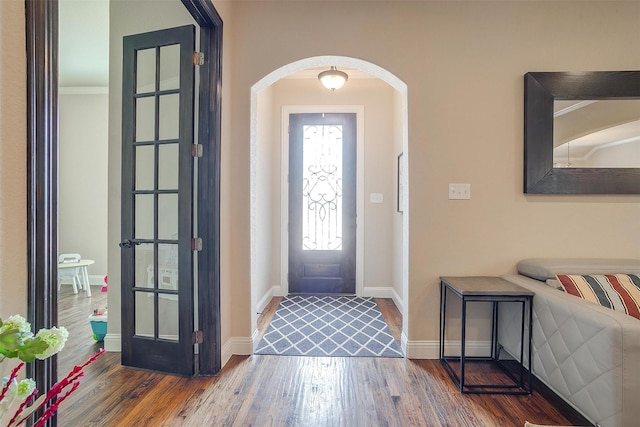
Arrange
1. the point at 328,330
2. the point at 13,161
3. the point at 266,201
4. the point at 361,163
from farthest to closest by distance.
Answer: the point at 361,163 < the point at 266,201 < the point at 328,330 < the point at 13,161

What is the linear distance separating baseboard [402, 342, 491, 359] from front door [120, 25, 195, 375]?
159cm

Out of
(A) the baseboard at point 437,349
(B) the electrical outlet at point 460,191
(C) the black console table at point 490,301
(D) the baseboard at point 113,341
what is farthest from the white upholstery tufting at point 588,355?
(D) the baseboard at point 113,341

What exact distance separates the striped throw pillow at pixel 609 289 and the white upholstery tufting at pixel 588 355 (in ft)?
0.40

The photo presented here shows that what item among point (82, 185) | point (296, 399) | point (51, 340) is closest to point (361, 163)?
point (296, 399)

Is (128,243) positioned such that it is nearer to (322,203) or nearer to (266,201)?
(266,201)

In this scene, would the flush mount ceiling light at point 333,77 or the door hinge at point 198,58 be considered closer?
the door hinge at point 198,58

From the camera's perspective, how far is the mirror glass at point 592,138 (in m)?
2.28

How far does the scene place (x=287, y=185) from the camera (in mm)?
3977

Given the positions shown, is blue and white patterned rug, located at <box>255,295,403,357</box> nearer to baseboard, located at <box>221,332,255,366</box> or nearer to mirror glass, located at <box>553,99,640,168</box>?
baseboard, located at <box>221,332,255,366</box>

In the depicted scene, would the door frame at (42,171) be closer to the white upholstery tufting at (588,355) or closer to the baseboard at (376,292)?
the white upholstery tufting at (588,355)

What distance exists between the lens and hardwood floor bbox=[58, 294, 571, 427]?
1.66 metres

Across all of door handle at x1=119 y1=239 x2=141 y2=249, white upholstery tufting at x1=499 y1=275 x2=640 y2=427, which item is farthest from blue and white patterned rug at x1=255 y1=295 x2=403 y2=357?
door handle at x1=119 y1=239 x2=141 y2=249

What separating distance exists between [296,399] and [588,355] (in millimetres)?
1550

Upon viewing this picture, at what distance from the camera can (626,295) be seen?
1.82 m
